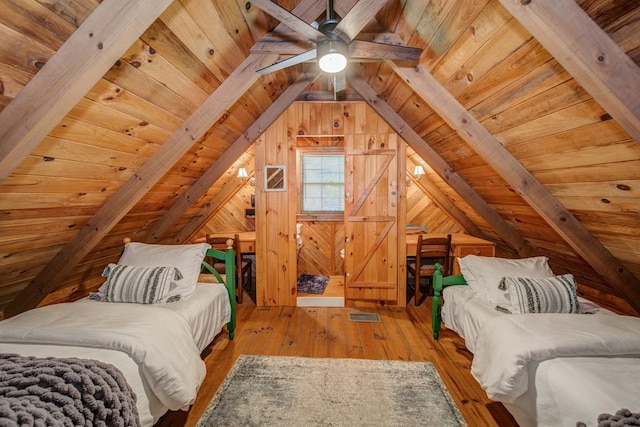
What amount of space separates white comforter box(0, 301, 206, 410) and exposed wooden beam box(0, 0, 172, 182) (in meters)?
0.87

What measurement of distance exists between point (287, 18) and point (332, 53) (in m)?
0.28

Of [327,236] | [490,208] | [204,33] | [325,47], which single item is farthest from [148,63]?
[327,236]

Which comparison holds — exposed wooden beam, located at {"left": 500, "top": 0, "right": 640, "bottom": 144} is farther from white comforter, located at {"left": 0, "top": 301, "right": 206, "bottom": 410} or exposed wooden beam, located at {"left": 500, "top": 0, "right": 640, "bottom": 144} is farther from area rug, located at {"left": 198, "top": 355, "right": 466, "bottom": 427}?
white comforter, located at {"left": 0, "top": 301, "right": 206, "bottom": 410}

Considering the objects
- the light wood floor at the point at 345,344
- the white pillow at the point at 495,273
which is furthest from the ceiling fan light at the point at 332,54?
the light wood floor at the point at 345,344

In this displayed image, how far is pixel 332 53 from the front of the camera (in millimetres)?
1478

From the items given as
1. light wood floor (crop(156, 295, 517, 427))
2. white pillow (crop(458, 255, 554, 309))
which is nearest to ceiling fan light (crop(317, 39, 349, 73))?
white pillow (crop(458, 255, 554, 309))

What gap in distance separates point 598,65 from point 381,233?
2.42 meters

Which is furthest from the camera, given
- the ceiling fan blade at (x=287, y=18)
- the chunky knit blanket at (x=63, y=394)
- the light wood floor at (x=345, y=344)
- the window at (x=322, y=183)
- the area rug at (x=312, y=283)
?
the window at (x=322, y=183)

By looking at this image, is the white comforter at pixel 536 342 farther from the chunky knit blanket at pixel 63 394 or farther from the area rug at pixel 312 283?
the area rug at pixel 312 283

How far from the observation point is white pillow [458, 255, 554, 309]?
2083 millimetres

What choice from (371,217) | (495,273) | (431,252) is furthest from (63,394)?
(431,252)

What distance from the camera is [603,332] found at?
1444 millimetres

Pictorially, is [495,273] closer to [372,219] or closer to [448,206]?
[372,219]

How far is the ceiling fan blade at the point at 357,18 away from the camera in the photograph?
1.33m
